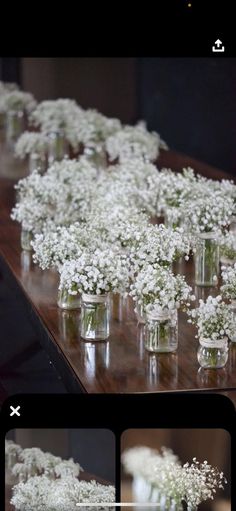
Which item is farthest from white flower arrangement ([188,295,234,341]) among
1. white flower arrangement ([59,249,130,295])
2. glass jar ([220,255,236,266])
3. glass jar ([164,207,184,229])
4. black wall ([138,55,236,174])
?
black wall ([138,55,236,174])

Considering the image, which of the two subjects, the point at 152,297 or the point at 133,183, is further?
the point at 133,183

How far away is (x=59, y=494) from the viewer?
10.4 feet

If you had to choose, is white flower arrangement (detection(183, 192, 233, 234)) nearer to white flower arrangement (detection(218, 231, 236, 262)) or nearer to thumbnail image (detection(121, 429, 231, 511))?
white flower arrangement (detection(218, 231, 236, 262))

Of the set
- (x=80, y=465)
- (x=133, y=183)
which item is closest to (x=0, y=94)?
(x=133, y=183)

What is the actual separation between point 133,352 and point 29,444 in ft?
1.76

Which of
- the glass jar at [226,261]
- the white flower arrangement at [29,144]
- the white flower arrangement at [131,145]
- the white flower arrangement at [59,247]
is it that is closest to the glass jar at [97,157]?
the white flower arrangement at [131,145]

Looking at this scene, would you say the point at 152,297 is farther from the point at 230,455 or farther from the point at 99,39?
the point at 99,39

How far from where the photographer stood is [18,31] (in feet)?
12.1

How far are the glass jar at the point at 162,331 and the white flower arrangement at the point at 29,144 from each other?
263 centimetres

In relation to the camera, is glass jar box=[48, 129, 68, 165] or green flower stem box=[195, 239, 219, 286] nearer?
green flower stem box=[195, 239, 219, 286]

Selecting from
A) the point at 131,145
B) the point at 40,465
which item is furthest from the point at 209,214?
the point at 131,145

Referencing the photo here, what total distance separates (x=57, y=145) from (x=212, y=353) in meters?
3.11

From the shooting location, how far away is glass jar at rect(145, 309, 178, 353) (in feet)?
10.8

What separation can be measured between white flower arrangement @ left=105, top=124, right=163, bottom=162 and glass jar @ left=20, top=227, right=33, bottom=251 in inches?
57.1
